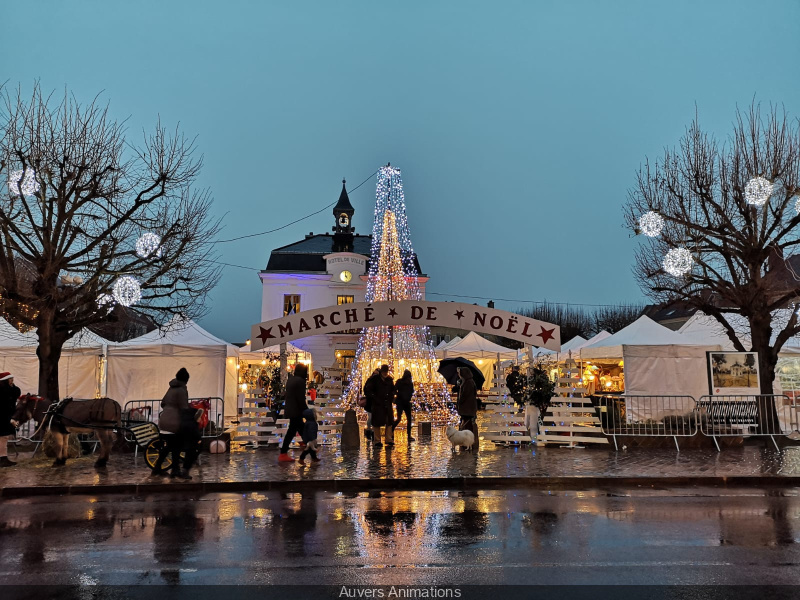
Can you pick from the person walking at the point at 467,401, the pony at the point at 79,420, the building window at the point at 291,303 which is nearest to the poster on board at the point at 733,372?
the person walking at the point at 467,401

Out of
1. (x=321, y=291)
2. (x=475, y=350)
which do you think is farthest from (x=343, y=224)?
(x=475, y=350)

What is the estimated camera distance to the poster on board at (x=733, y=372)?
46.4 feet

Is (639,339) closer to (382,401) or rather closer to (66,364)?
(382,401)

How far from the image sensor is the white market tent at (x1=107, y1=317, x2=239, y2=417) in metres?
20.4

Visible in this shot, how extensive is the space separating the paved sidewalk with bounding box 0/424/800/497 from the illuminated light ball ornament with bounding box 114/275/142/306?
3282 mm

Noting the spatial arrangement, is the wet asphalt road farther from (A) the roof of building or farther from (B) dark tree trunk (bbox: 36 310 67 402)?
(A) the roof of building

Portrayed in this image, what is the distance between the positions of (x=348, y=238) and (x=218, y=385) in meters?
27.9

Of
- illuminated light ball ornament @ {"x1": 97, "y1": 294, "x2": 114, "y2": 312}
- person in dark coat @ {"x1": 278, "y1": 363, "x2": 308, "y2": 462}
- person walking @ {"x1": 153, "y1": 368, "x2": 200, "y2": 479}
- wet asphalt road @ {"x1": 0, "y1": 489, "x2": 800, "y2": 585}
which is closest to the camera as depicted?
wet asphalt road @ {"x1": 0, "y1": 489, "x2": 800, "y2": 585}

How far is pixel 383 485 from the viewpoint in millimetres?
9586

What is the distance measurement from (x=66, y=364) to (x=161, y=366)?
2893 mm

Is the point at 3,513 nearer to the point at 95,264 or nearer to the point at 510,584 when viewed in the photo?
the point at 510,584

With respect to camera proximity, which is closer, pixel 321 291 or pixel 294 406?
pixel 294 406

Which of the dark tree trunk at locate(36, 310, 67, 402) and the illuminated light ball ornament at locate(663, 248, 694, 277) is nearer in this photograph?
the dark tree trunk at locate(36, 310, 67, 402)

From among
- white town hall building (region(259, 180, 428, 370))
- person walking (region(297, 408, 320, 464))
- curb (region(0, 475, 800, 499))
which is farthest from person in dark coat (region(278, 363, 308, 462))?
white town hall building (region(259, 180, 428, 370))
